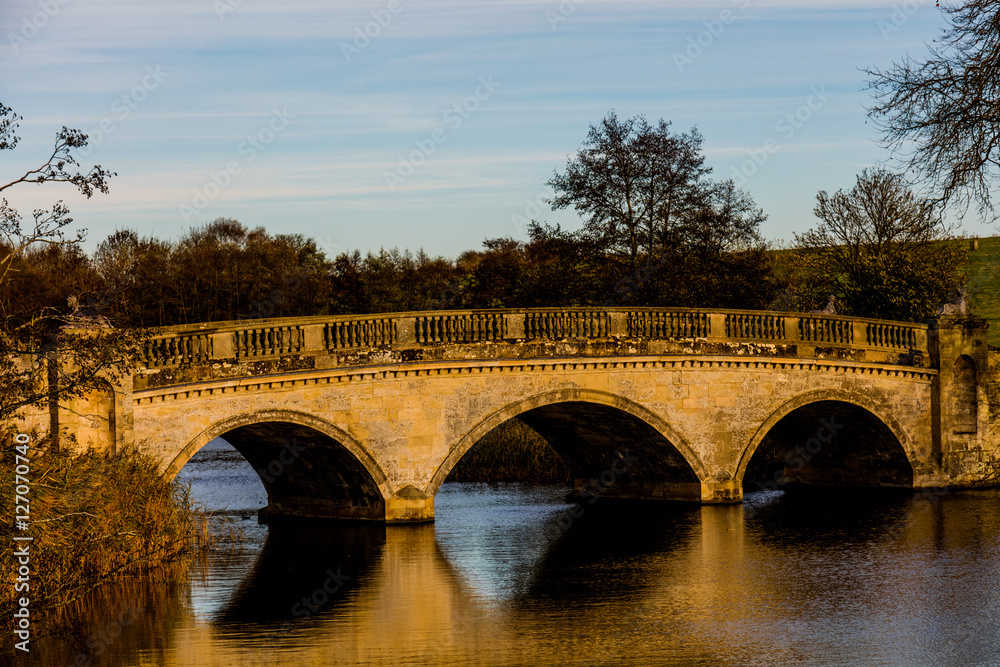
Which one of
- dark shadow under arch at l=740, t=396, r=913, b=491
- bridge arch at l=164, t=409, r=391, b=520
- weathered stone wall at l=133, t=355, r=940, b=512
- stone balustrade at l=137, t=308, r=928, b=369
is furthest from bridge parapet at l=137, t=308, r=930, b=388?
dark shadow under arch at l=740, t=396, r=913, b=491

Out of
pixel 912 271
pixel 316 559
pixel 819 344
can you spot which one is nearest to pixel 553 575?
pixel 316 559

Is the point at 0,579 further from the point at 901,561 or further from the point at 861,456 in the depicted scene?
the point at 861,456

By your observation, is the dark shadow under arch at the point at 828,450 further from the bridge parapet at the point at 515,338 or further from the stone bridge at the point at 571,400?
the bridge parapet at the point at 515,338

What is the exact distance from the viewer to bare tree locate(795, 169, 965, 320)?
38.3 meters

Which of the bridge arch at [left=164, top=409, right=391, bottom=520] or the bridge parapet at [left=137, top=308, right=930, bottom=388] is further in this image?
the bridge arch at [left=164, top=409, right=391, bottom=520]

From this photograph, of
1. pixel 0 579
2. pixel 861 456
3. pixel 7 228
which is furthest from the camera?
pixel 861 456

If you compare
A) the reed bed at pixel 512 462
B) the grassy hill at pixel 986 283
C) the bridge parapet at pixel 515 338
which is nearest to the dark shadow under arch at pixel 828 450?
the bridge parapet at pixel 515 338

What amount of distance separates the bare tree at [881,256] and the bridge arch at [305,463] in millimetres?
20760

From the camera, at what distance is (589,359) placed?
968 inches

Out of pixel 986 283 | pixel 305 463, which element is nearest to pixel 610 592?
pixel 305 463

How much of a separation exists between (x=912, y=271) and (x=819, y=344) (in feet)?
42.4

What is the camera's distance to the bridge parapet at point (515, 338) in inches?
826

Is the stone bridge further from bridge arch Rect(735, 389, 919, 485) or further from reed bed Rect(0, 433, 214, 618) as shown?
reed bed Rect(0, 433, 214, 618)

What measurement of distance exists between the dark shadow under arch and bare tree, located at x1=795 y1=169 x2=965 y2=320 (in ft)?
28.7
